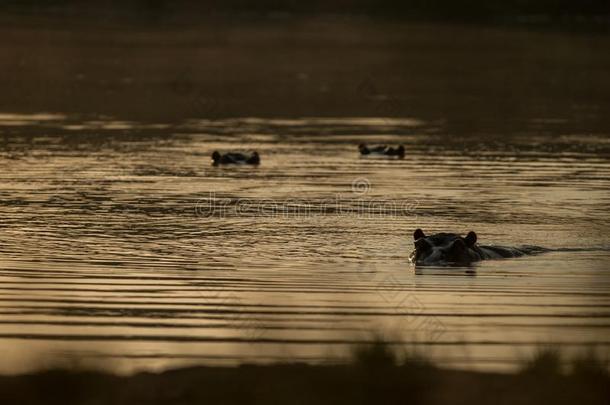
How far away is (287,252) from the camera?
22562 mm

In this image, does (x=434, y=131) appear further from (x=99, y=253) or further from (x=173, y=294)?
(x=173, y=294)

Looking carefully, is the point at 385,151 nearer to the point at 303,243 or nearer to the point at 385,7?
the point at 303,243

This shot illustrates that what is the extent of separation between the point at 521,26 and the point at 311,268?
105058mm

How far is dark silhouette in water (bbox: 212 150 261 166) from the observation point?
35750mm

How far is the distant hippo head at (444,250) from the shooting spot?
21766 millimetres

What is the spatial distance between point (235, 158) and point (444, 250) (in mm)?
14366

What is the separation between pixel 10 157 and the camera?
1433 inches

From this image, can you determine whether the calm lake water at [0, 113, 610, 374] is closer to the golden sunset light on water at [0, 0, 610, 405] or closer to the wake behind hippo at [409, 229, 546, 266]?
the golden sunset light on water at [0, 0, 610, 405]

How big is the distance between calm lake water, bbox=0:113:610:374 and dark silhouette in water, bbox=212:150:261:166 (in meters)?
0.57

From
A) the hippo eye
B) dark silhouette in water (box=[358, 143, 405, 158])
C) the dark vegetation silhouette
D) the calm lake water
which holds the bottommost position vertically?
the calm lake water

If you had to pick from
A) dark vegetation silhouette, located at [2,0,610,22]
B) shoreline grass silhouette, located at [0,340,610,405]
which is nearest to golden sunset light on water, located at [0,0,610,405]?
shoreline grass silhouette, located at [0,340,610,405]

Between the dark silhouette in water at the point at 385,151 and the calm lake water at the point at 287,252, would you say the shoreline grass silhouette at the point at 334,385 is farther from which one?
the dark silhouette in water at the point at 385,151

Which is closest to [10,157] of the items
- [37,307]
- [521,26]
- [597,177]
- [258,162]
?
[258,162]
